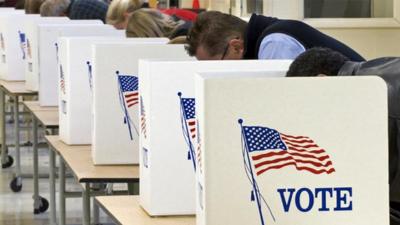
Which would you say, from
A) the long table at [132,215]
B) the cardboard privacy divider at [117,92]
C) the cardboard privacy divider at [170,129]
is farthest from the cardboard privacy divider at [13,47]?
the cardboard privacy divider at [170,129]

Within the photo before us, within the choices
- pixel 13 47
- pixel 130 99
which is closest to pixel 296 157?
pixel 130 99

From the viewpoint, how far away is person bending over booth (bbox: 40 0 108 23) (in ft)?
22.5

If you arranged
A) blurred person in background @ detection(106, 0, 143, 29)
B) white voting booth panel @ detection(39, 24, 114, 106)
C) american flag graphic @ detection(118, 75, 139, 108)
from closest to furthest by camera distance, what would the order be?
american flag graphic @ detection(118, 75, 139, 108)
white voting booth panel @ detection(39, 24, 114, 106)
blurred person in background @ detection(106, 0, 143, 29)

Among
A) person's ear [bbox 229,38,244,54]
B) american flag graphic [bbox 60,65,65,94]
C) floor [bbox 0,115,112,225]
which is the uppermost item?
person's ear [bbox 229,38,244,54]

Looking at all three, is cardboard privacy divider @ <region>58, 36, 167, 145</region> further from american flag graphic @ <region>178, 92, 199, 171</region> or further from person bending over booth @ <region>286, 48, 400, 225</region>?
person bending over booth @ <region>286, 48, 400, 225</region>

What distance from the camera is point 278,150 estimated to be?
6.95 ft

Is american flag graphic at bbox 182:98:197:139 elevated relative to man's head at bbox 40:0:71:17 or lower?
elevated

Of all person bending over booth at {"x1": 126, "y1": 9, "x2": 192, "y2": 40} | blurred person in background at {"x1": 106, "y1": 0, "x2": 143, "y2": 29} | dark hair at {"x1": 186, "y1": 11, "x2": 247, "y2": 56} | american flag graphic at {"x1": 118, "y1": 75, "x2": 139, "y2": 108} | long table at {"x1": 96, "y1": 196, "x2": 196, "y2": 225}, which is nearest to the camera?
long table at {"x1": 96, "y1": 196, "x2": 196, "y2": 225}

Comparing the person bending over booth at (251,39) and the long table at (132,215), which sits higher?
the person bending over booth at (251,39)

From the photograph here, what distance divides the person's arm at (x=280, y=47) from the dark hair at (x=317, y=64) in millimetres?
857

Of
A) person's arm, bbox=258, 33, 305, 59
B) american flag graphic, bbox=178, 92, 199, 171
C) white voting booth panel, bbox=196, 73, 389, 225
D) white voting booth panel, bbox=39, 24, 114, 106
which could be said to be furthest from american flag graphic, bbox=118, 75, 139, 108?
white voting booth panel, bbox=39, 24, 114, 106

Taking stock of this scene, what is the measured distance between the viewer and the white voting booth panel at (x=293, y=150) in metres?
2.11

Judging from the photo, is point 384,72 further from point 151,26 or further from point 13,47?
point 13,47

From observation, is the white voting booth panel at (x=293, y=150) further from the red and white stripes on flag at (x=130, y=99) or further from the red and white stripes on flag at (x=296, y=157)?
the red and white stripes on flag at (x=130, y=99)
